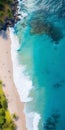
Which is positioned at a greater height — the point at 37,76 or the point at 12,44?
the point at 12,44

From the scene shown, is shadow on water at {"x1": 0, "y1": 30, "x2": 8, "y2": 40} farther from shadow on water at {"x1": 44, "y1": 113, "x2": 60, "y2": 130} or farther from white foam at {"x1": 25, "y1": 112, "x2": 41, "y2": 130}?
shadow on water at {"x1": 44, "y1": 113, "x2": 60, "y2": 130}

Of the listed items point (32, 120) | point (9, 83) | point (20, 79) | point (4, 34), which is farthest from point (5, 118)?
point (4, 34)

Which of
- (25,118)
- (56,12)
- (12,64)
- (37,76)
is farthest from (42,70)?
(56,12)

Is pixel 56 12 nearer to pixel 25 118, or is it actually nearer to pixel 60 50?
pixel 60 50

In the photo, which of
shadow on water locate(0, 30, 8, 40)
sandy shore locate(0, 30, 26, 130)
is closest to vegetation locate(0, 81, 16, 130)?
sandy shore locate(0, 30, 26, 130)

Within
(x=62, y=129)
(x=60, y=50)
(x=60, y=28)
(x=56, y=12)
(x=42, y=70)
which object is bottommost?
(x=62, y=129)

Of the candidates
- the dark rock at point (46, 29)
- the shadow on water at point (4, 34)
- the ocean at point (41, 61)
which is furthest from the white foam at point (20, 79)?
the dark rock at point (46, 29)
